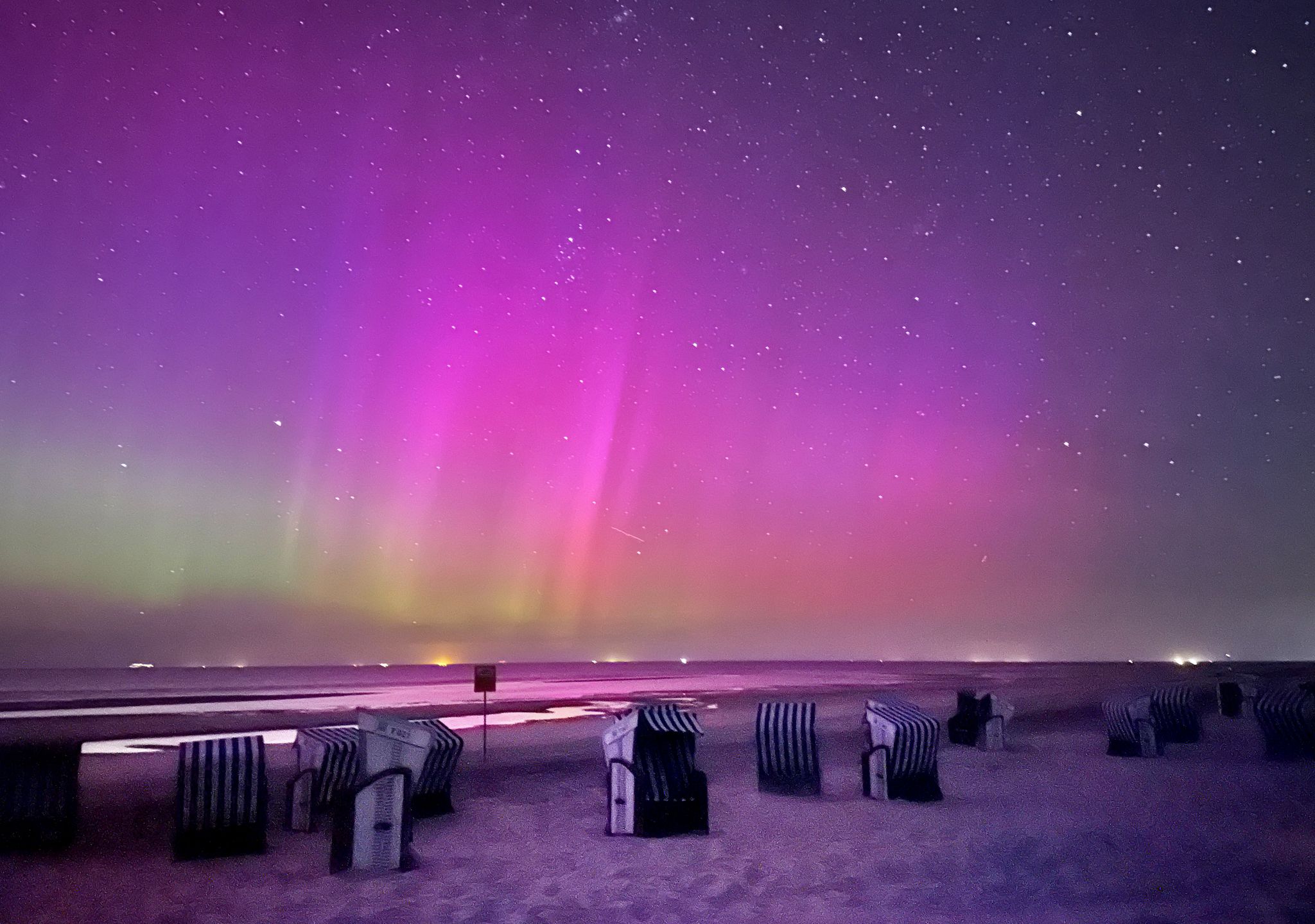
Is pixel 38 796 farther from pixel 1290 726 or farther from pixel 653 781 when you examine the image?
pixel 1290 726

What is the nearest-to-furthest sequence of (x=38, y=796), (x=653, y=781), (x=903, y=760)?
(x=38, y=796) → (x=653, y=781) → (x=903, y=760)

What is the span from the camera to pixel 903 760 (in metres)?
14.9

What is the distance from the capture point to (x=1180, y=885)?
30.7 ft

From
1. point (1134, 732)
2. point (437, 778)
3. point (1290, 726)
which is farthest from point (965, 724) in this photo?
point (437, 778)

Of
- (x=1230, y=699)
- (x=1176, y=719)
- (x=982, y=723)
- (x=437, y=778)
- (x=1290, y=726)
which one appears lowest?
(x=1230, y=699)

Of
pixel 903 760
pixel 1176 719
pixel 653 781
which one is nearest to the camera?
pixel 653 781

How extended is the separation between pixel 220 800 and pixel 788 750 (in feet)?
29.2

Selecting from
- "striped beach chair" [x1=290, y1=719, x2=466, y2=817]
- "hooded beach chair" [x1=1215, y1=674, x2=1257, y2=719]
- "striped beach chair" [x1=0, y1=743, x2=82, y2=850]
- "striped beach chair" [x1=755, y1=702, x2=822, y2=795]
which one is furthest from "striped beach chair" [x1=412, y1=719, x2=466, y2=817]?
"hooded beach chair" [x1=1215, y1=674, x2=1257, y2=719]

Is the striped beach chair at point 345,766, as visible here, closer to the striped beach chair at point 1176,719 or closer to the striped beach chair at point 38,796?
the striped beach chair at point 38,796

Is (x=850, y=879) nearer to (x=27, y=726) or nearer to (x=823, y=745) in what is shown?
(x=823, y=745)

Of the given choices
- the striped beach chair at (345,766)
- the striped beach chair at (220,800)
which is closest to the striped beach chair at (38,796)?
the striped beach chair at (220,800)

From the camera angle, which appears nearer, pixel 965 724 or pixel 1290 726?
pixel 1290 726

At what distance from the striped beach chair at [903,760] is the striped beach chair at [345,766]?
22.6 feet

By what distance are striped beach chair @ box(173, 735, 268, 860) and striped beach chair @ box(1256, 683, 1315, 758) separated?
1990 cm
